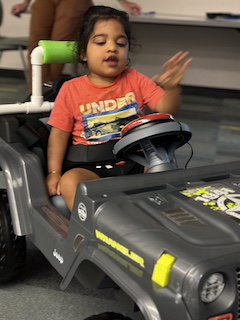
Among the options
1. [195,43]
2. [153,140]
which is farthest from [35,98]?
[195,43]

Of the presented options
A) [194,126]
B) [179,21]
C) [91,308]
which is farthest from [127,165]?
[179,21]

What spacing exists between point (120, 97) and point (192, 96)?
2938 millimetres

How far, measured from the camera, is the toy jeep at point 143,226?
924mm

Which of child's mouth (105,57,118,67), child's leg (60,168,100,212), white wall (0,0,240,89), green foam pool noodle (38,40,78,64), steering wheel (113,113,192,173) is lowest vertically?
white wall (0,0,240,89)

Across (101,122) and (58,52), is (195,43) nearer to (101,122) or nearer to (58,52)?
(58,52)

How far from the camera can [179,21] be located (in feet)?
13.0

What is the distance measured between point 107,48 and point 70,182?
37cm

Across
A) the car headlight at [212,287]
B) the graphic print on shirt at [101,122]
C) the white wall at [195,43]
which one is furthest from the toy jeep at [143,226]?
the white wall at [195,43]

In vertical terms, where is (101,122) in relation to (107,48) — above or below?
below

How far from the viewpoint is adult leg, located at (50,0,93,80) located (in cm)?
270

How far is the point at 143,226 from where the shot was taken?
3.38 ft

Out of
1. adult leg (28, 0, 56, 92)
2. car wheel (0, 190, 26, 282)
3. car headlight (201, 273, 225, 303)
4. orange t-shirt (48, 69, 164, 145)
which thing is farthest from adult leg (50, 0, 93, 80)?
car headlight (201, 273, 225, 303)

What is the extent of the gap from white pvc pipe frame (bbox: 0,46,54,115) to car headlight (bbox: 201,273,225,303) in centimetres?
89

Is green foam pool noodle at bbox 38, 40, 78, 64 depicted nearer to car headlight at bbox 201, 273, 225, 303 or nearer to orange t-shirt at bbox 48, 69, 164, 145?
orange t-shirt at bbox 48, 69, 164, 145
